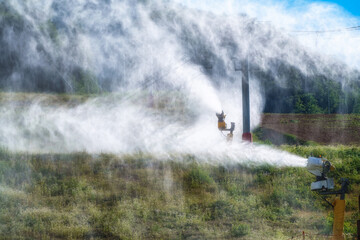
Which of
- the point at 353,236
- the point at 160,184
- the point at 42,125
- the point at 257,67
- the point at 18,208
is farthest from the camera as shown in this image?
the point at 257,67

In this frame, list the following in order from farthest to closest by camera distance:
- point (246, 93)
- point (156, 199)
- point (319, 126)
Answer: point (319, 126) → point (246, 93) → point (156, 199)

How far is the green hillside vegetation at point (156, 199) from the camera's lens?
8.41 m

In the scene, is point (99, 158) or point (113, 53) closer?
point (99, 158)

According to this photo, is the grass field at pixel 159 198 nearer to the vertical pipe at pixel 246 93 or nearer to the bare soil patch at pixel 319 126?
the vertical pipe at pixel 246 93

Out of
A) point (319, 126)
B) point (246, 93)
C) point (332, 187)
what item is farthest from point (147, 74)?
point (319, 126)

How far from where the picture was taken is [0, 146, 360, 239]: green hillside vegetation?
27.6 ft

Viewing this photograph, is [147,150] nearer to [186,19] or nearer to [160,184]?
[160,184]

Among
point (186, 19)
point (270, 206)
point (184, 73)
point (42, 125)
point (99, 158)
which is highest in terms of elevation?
point (186, 19)

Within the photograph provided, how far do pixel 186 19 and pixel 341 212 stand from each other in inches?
391

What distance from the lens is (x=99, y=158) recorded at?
12.4 meters

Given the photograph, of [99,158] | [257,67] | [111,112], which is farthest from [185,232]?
[257,67]

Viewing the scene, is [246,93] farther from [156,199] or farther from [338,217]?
[338,217]

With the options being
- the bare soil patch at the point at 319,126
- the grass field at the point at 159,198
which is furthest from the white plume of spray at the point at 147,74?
the bare soil patch at the point at 319,126

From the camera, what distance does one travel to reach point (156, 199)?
32.7 ft
